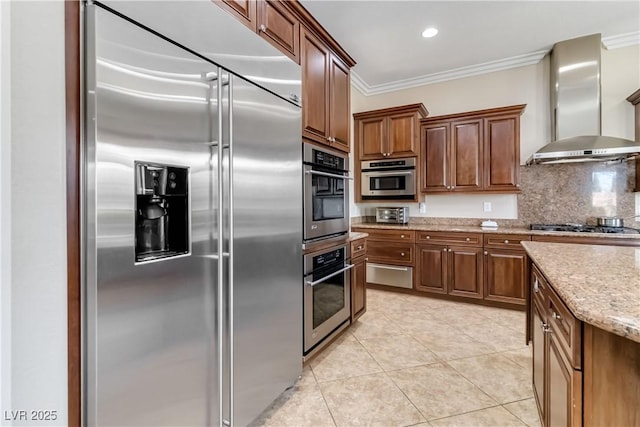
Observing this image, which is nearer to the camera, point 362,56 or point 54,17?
point 54,17

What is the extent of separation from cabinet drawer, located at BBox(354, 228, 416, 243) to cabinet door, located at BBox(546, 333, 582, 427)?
8.18 ft

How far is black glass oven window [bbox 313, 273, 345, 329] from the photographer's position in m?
2.14

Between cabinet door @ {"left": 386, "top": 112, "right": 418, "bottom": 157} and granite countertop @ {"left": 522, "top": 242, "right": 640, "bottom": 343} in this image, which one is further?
cabinet door @ {"left": 386, "top": 112, "right": 418, "bottom": 157}

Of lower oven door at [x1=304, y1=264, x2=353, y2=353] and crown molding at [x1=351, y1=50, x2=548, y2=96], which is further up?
crown molding at [x1=351, y1=50, x2=548, y2=96]

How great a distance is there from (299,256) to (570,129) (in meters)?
3.38

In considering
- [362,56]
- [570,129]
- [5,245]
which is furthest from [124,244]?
[570,129]

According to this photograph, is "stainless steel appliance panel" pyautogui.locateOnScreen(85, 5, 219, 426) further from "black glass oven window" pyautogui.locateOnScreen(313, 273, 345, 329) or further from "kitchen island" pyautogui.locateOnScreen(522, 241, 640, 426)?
"kitchen island" pyautogui.locateOnScreen(522, 241, 640, 426)

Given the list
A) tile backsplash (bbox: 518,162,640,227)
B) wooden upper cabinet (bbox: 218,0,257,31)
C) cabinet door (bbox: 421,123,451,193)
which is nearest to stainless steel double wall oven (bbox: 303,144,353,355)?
wooden upper cabinet (bbox: 218,0,257,31)

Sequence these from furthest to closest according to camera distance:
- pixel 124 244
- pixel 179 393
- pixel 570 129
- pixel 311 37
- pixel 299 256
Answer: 1. pixel 570 129
2. pixel 311 37
3. pixel 299 256
4. pixel 179 393
5. pixel 124 244

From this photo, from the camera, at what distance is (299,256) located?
185 centimetres

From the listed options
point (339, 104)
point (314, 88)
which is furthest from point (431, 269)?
point (314, 88)

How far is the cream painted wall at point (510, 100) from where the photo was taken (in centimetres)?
A: 325

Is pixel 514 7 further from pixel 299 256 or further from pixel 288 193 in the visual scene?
pixel 299 256

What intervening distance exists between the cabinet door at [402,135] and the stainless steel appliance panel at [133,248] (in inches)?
119
